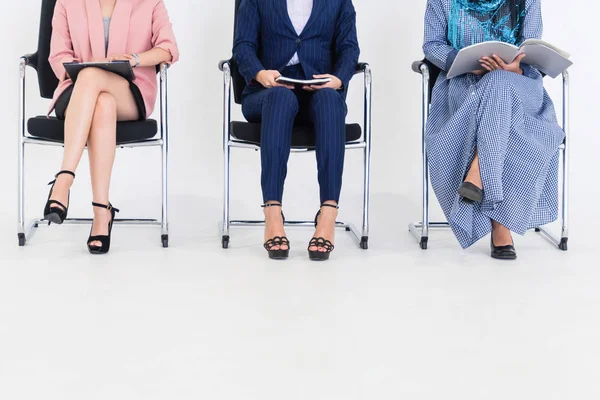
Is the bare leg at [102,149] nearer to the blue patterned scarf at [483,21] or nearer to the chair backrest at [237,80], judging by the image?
the chair backrest at [237,80]

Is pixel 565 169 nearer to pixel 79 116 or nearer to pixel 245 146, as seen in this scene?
pixel 245 146

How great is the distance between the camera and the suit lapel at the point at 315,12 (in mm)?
3297

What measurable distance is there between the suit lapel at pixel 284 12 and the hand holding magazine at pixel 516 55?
63 centimetres

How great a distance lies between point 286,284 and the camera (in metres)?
2.55

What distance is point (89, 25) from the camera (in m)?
3.24

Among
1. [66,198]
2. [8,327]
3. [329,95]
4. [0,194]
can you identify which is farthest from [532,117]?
[0,194]

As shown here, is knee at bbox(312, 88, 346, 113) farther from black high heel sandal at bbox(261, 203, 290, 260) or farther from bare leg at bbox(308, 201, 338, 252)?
black high heel sandal at bbox(261, 203, 290, 260)

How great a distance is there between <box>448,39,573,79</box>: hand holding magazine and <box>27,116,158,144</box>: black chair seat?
110cm

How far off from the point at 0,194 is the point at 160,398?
8.76 feet

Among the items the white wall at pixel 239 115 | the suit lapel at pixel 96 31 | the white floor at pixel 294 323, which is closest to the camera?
the white floor at pixel 294 323

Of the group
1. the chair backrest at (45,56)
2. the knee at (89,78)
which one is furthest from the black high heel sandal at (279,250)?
the chair backrest at (45,56)

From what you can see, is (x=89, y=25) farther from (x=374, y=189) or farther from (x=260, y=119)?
(x=374, y=189)

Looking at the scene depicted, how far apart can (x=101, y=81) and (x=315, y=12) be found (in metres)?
0.84

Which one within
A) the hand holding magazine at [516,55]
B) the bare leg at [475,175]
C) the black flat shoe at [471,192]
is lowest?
the black flat shoe at [471,192]
